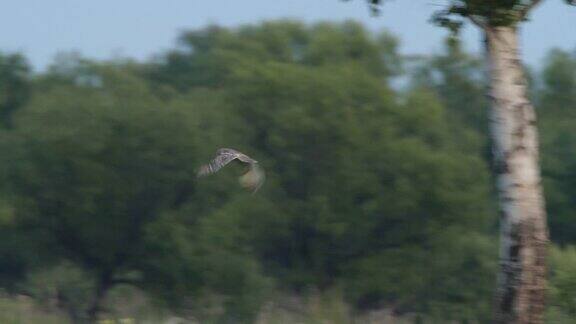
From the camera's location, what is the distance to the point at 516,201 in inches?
341

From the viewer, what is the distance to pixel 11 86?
113 feet

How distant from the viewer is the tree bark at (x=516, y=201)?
28.3ft

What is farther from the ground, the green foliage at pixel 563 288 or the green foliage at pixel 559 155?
the green foliage at pixel 559 155

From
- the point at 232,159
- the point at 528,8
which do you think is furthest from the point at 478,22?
the point at 232,159

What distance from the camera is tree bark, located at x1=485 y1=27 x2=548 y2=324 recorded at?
8617 mm

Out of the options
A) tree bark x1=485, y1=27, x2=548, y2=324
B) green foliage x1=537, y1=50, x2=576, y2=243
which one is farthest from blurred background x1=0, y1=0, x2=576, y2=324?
tree bark x1=485, y1=27, x2=548, y2=324

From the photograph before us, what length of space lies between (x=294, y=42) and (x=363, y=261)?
9.16 m

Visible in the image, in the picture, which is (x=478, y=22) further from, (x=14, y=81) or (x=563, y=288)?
(x=14, y=81)

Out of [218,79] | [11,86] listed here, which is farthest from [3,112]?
[218,79]

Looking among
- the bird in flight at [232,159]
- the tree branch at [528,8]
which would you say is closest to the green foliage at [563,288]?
the tree branch at [528,8]

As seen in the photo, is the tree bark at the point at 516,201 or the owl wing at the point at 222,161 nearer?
the owl wing at the point at 222,161

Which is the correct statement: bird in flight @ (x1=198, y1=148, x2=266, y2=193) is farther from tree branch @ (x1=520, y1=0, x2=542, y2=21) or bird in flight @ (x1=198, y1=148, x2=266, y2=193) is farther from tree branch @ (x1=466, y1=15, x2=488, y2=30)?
tree branch @ (x1=520, y1=0, x2=542, y2=21)

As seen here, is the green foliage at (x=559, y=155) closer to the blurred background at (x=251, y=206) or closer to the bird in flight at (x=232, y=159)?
A: the blurred background at (x=251, y=206)

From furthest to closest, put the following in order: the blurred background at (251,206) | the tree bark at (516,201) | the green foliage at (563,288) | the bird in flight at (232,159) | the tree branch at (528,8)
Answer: the blurred background at (251,206) < the green foliage at (563,288) < the tree branch at (528,8) < the tree bark at (516,201) < the bird in flight at (232,159)
